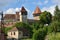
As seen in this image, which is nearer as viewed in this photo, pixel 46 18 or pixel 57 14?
pixel 57 14

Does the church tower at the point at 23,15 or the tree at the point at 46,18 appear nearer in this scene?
the tree at the point at 46,18

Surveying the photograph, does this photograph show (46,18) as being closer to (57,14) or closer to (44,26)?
(57,14)

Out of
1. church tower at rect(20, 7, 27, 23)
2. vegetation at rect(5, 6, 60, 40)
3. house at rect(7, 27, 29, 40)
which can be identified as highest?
church tower at rect(20, 7, 27, 23)

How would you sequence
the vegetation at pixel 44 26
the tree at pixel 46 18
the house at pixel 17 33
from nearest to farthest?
the vegetation at pixel 44 26 < the house at pixel 17 33 < the tree at pixel 46 18

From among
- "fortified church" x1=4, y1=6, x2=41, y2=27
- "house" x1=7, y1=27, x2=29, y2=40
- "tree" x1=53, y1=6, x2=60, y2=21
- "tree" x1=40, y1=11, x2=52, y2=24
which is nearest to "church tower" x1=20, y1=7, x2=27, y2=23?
"fortified church" x1=4, y1=6, x2=41, y2=27

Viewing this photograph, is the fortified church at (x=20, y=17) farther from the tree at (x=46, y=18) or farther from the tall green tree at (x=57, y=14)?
the tall green tree at (x=57, y=14)

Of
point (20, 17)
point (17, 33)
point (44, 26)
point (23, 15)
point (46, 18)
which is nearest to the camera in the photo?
A: point (44, 26)

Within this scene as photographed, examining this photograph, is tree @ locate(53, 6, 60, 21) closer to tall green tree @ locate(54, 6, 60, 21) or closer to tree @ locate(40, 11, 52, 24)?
tall green tree @ locate(54, 6, 60, 21)

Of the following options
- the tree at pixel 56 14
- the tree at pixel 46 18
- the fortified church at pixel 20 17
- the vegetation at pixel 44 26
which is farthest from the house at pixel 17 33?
the fortified church at pixel 20 17

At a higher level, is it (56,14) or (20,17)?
(56,14)

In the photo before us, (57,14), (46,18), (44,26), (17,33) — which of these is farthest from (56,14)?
(17,33)

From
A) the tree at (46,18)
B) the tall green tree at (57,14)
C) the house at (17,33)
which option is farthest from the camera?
the tree at (46,18)

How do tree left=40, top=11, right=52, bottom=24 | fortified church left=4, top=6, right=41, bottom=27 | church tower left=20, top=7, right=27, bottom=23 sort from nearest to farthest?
tree left=40, top=11, right=52, bottom=24 < fortified church left=4, top=6, right=41, bottom=27 < church tower left=20, top=7, right=27, bottom=23

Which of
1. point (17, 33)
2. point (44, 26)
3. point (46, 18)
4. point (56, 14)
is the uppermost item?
point (56, 14)
